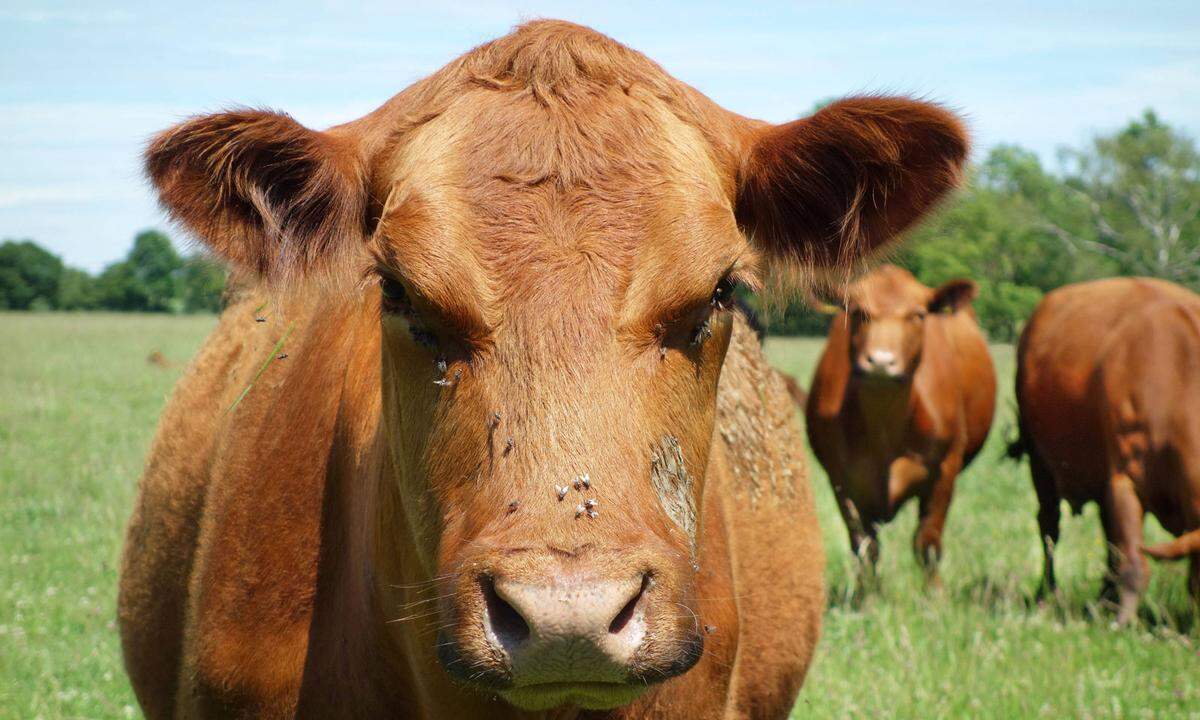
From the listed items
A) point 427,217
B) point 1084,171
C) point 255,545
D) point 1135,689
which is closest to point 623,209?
point 427,217

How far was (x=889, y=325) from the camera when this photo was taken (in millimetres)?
8891

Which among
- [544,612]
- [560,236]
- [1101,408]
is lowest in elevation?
[1101,408]

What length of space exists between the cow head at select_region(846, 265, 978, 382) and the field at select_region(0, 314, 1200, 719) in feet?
4.93

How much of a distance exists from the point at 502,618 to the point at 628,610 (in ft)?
0.67

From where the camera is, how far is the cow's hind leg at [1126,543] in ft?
21.9

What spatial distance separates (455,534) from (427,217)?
0.62 metres

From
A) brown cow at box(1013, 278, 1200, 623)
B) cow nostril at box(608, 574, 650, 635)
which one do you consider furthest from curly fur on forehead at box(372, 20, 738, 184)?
brown cow at box(1013, 278, 1200, 623)

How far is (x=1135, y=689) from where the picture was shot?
540cm

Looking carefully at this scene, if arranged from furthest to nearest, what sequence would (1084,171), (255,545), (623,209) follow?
(1084,171)
(255,545)
(623,209)

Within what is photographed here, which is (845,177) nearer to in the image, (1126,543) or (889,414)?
(1126,543)

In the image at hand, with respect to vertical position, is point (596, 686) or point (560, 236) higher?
point (560, 236)

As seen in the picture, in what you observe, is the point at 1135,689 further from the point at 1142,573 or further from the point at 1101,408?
the point at 1101,408

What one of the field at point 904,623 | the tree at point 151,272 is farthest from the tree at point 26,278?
the field at point 904,623

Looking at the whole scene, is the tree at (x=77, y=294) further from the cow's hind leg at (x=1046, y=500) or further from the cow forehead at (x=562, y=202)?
the cow forehead at (x=562, y=202)
